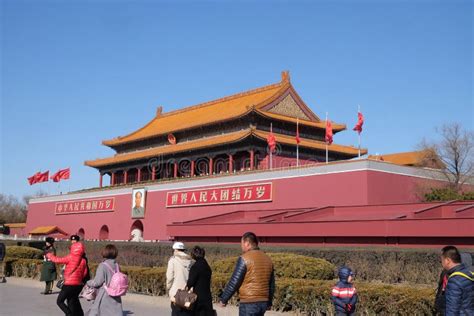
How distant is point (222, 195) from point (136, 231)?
9032 mm

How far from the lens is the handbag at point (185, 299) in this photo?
6.07m

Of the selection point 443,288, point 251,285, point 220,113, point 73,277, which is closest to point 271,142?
point 220,113

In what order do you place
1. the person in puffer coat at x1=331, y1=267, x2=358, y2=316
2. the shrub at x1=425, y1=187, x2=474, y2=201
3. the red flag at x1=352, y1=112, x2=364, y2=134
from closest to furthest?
the person in puffer coat at x1=331, y1=267, x2=358, y2=316 < the shrub at x1=425, y1=187, x2=474, y2=201 < the red flag at x1=352, y1=112, x2=364, y2=134

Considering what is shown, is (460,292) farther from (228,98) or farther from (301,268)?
(228,98)

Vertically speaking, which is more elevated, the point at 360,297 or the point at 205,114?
the point at 205,114

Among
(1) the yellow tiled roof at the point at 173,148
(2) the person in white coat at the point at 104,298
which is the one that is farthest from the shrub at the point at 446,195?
(2) the person in white coat at the point at 104,298

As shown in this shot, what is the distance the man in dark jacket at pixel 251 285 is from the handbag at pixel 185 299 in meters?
0.82

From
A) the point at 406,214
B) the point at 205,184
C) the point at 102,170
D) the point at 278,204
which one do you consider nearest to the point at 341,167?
the point at 278,204

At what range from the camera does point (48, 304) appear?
10523 millimetres

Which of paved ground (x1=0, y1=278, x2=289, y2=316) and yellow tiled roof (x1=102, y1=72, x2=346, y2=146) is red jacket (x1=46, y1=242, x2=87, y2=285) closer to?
paved ground (x1=0, y1=278, x2=289, y2=316)

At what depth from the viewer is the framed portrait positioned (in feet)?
117

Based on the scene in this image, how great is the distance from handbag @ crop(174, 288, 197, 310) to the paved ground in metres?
3.52

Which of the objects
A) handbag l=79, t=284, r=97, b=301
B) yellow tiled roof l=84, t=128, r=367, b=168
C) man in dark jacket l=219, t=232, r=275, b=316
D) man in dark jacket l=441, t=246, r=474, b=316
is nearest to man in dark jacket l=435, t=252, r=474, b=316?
man in dark jacket l=441, t=246, r=474, b=316

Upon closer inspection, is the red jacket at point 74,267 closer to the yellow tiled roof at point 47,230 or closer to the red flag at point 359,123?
the red flag at point 359,123
